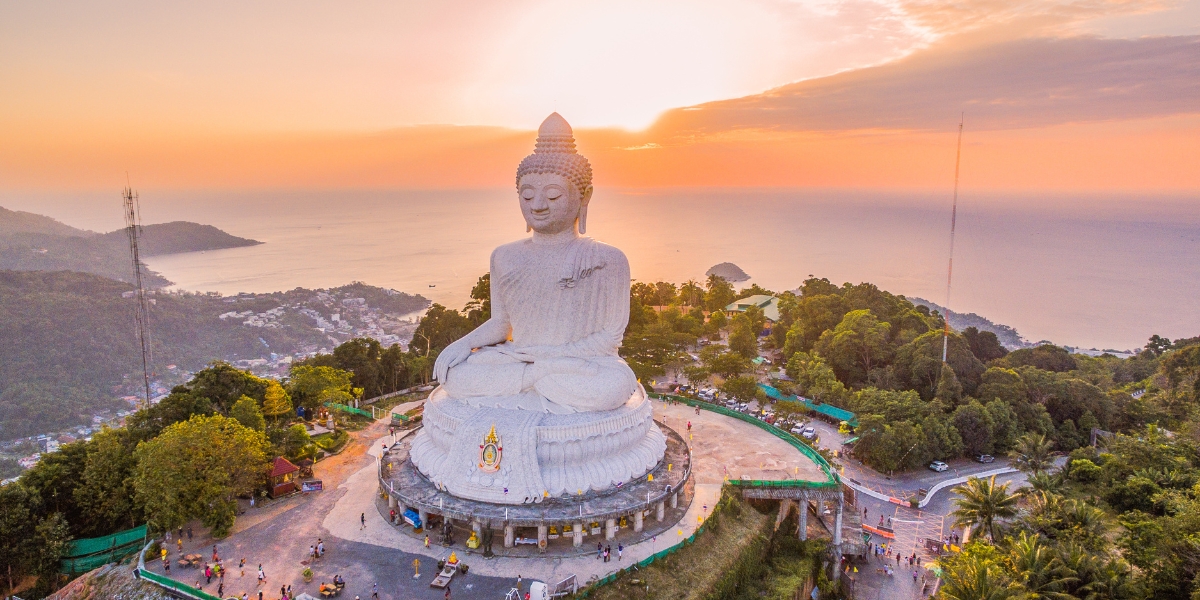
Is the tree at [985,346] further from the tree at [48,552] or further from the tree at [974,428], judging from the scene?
the tree at [48,552]

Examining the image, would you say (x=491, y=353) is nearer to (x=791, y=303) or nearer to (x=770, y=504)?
(x=770, y=504)

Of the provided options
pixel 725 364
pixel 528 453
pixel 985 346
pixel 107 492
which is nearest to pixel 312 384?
pixel 107 492

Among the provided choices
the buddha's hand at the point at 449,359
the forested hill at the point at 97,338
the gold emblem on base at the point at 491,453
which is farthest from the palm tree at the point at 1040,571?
the forested hill at the point at 97,338

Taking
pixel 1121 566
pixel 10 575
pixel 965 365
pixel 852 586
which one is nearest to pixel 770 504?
pixel 852 586

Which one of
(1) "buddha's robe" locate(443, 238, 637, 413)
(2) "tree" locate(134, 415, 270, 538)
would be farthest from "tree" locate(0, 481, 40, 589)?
(1) "buddha's robe" locate(443, 238, 637, 413)

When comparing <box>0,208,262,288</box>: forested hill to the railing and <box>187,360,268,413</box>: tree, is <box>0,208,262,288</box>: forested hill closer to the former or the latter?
<box>187,360,268,413</box>: tree

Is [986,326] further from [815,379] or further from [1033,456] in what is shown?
[1033,456]
